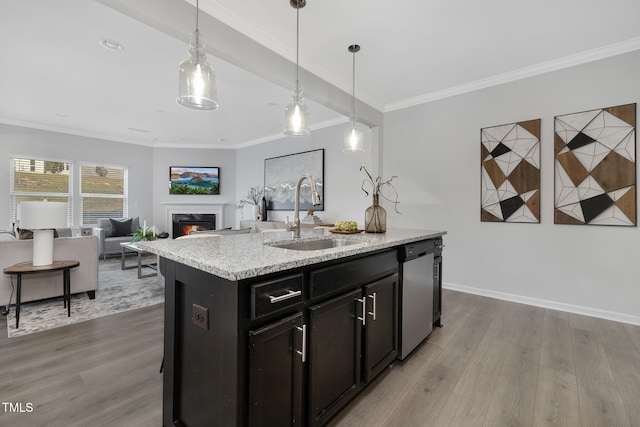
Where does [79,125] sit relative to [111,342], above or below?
above

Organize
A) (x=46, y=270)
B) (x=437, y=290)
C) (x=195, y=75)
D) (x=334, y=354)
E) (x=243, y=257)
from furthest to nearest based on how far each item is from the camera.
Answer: (x=46, y=270) → (x=437, y=290) → (x=195, y=75) → (x=334, y=354) → (x=243, y=257)

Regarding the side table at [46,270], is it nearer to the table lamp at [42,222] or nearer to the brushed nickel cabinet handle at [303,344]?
the table lamp at [42,222]

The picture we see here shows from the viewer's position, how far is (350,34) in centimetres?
277

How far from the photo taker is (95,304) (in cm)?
326

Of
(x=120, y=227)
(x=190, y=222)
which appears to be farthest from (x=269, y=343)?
(x=190, y=222)

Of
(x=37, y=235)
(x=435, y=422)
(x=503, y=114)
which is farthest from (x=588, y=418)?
(x=37, y=235)

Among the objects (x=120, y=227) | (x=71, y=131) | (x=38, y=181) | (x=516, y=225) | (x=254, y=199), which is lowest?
(x=120, y=227)

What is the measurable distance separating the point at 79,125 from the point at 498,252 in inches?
301

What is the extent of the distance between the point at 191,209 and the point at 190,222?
33 centimetres

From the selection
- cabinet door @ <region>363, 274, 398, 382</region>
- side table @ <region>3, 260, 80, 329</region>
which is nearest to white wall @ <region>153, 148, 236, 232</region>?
side table @ <region>3, 260, 80, 329</region>

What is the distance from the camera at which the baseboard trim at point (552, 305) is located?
9.45 feet

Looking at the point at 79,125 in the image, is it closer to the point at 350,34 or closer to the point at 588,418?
the point at 350,34

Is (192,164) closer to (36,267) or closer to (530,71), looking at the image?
→ (36,267)

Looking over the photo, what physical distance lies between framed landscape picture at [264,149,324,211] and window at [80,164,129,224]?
3.45 meters
